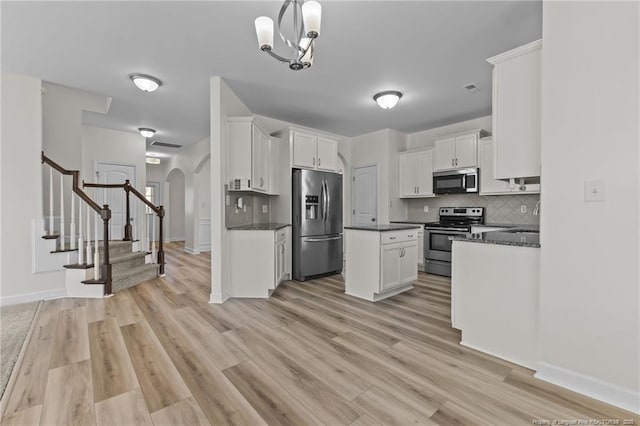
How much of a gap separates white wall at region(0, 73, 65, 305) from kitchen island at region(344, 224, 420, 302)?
3821mm

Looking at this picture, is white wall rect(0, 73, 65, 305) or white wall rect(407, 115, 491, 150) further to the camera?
white wall rect(407, 115, 491, 150)

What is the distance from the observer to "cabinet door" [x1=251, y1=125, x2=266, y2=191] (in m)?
3.76

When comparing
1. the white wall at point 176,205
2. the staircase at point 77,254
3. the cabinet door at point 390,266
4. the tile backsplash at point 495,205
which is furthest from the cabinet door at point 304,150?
the white wall at point 176,205

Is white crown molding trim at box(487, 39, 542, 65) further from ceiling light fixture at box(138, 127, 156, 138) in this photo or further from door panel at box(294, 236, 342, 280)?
ceiling light fixture at box(138, 127, 156, 138)

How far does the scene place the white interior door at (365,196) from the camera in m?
5.91

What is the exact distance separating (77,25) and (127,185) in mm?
3079

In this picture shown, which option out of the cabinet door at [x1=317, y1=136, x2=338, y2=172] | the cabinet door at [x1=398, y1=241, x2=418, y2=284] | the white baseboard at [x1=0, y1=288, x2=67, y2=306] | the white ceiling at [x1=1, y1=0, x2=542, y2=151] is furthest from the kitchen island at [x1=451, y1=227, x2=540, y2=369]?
the white baseboard at [x1=0, y1=288, x2=67, y2=306]

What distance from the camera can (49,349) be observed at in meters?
2.28

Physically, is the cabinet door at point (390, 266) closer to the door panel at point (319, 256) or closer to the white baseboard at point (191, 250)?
the door panel at point (319, 256)

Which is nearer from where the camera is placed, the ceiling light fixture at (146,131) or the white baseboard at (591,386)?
the white baseboard at (591,386)

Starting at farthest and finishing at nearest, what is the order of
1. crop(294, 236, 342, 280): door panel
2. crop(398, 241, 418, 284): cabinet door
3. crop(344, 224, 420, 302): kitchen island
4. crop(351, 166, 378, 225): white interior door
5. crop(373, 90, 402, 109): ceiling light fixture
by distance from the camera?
crop(351, 166, 378, 225): white interior door, crop(294, 236, 342, 280): door panel, crop(373, 90, 402, 109): ceiling light fixture, crop(398, 241, 418, 284): cabinet door, crop(344, 224, 420, 302): kitchen island

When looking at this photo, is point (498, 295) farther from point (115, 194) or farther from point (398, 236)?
point (115, 194)

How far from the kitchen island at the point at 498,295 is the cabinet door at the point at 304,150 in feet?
9.17

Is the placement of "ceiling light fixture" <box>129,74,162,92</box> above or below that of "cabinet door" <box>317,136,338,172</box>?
above
